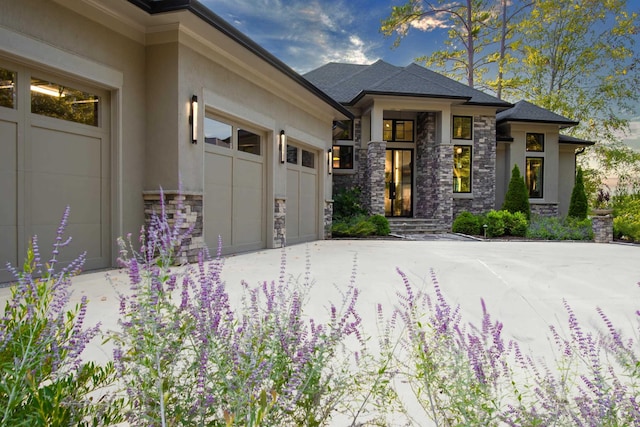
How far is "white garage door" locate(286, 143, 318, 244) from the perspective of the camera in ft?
32.4

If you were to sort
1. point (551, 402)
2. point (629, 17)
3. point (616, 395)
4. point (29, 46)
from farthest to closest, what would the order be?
point (629, 17)
point (29, 46)
point (551, 402)
point (616, 395)

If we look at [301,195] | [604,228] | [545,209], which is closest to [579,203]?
[545,209]

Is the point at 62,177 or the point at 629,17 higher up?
the point at 629,17

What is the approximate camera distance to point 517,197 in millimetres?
14172

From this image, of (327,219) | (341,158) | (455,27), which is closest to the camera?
(327,219)

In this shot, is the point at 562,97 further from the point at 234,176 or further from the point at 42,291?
the point at 42,291

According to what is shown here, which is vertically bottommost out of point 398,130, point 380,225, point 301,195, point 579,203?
point 380,225

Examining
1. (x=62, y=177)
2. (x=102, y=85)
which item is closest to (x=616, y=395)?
(x=62, y=177)

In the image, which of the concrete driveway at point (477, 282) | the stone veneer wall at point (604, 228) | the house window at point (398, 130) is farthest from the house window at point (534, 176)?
the concrete driveway at point (477, 282)

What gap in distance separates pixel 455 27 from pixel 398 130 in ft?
29.9

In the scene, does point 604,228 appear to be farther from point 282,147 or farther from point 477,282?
point 282,147

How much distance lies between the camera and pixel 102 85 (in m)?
5.40

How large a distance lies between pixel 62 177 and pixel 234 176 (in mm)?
3046

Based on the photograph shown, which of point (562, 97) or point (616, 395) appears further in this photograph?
point (562, 97)
